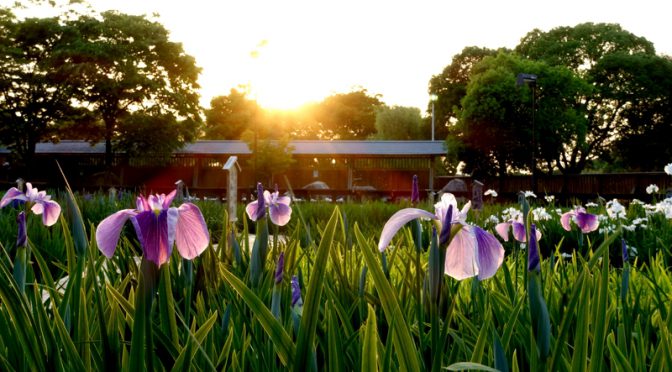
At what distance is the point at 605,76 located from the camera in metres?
37.2

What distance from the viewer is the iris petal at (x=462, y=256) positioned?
1.14 metres

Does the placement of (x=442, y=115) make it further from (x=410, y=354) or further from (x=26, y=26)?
(x=410, y=354)

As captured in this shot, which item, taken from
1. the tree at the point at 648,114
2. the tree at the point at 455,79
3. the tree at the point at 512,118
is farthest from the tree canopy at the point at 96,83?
the tree at the point at 648,114

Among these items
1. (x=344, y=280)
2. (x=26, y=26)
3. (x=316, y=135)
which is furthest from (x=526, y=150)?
(x=316, y=135)

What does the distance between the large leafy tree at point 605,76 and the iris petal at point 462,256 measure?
120ft

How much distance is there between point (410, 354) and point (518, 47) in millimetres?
43423

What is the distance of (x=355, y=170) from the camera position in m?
33.2

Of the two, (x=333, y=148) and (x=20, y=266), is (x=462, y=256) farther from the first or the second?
(x=333, y=148)

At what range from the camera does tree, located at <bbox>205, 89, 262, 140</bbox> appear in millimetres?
54344

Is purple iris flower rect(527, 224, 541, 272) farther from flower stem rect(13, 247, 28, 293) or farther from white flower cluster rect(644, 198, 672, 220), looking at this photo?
white flower cluster rect(644, 198, 672, 220)

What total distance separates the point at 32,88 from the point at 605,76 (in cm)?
3286

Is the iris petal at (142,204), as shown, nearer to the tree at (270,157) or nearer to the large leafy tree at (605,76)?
the tree at (270,157)

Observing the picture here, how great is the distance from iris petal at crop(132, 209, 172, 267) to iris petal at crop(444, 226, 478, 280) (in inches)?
21.5

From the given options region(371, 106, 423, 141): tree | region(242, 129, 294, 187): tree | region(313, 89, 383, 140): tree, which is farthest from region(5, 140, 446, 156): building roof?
region(313, 89, 383, 140): tree
